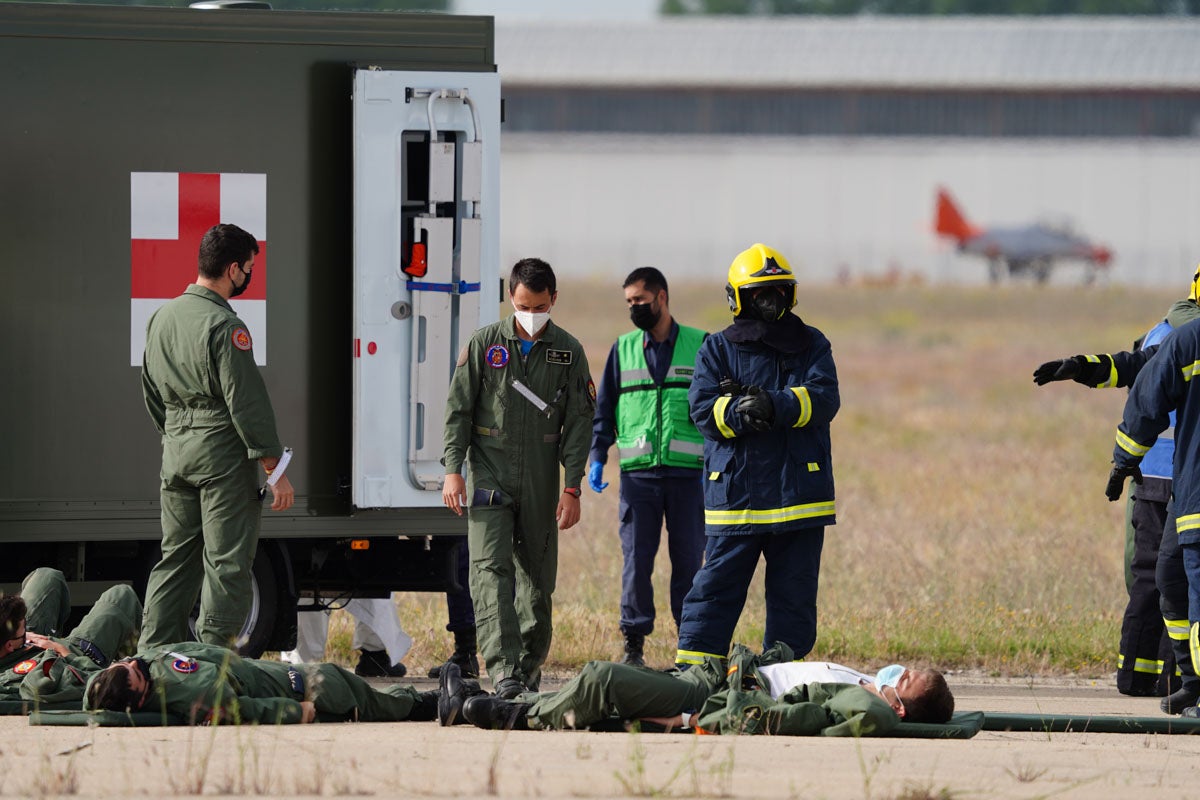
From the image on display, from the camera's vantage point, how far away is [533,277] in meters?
7.79

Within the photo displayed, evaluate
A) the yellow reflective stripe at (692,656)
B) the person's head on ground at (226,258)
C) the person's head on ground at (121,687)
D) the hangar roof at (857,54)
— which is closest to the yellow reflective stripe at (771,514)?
the yellow reflective stripe at (692,656)

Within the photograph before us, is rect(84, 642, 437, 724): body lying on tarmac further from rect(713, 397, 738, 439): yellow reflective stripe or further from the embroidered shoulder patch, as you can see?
rect(713, 397, 738, 439): yellow reflective stripe

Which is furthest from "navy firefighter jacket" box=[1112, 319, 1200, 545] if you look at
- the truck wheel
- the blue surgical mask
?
the truck wheel

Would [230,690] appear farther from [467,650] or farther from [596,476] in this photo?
→ [596,476]

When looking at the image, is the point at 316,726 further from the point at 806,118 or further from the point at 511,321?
the point at 806,118

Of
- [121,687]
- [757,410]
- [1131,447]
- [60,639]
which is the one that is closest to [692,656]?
[757,410]

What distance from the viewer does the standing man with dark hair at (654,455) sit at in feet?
30.0

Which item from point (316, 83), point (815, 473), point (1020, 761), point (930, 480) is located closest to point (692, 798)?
point (1020, 761)

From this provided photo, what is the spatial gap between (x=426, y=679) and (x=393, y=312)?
76.0 inches

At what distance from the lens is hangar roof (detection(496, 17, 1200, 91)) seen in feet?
207

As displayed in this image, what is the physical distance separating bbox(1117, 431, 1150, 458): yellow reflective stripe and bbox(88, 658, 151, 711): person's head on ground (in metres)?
3.92

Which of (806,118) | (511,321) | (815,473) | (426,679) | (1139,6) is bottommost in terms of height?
(426,679)

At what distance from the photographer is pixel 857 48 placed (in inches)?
2584

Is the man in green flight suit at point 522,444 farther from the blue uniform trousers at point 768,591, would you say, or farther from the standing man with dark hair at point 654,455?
the standing man with dark hair at point 654,455
